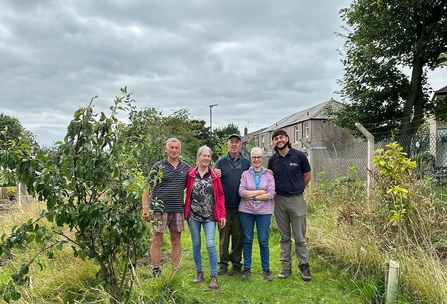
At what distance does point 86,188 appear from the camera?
257 cm

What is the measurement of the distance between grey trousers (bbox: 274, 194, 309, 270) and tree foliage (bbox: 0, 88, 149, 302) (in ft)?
7.34

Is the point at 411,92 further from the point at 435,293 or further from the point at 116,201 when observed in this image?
the point at 116,201

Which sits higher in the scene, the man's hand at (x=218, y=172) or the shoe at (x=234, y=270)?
the man's hand at (x=218, y=172)

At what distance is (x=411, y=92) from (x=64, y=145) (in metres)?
15.8

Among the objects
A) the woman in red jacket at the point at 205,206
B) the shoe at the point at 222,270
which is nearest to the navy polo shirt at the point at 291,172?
the woman in red jacket at the point at 205,206

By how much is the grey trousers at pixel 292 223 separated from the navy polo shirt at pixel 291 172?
0.12 meters

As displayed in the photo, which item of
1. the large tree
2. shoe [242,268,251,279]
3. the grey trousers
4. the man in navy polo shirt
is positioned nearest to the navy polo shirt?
the man in navy polo shirt

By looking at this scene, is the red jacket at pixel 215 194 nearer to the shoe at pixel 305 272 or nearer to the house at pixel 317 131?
the shoe at pixel 305 272

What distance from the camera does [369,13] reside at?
49.7ft

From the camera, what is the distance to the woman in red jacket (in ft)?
13.7

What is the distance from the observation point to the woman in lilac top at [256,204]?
4.38 meters

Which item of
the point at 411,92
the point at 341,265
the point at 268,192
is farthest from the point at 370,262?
the point at 411,92

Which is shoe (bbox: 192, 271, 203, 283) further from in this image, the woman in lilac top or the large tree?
the large tree

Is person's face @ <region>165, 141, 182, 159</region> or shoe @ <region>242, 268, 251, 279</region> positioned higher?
person's face @ <region>165, 141, 182, 159</region>
